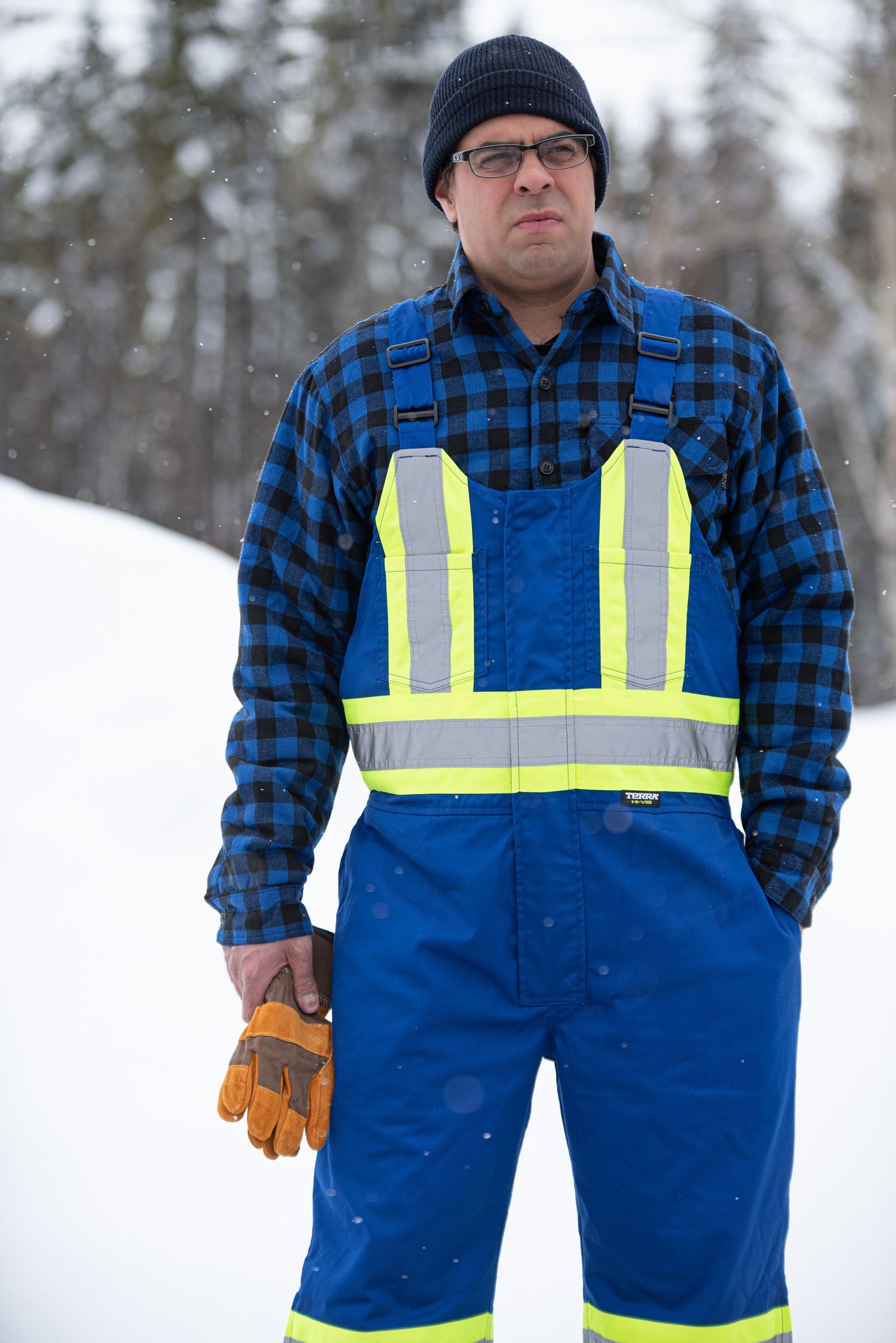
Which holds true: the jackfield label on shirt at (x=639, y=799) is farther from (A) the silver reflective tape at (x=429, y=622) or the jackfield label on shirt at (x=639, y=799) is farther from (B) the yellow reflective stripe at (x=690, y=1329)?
(B) the yellow reflective stripe at (x=690, y=1329)

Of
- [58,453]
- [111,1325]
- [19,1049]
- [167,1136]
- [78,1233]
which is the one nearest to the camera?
[111,1325]

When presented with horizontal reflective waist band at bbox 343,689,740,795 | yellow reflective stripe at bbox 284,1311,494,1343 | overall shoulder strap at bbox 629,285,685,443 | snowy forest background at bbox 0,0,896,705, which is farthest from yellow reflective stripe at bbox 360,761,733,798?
snowy forest background at bbox 0,0,896,705

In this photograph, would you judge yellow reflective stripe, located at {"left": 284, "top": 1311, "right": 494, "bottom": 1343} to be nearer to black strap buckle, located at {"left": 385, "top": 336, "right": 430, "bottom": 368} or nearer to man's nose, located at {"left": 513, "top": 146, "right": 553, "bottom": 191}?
black strap buckle, located at {"left": 385, "top": 336, "right": 430, "bottom": 368}

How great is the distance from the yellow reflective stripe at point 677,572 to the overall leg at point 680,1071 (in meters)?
0.21

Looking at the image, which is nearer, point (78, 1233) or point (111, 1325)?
point (111, 1325)

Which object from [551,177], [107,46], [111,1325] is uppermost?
[107,46]

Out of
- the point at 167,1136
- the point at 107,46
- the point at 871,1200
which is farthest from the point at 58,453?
the point at 871,1200

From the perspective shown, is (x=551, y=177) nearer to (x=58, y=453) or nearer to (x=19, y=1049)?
(x=19, y=1049)

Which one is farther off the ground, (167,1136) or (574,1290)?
(167,1136)

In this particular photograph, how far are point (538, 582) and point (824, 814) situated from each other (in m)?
0.49

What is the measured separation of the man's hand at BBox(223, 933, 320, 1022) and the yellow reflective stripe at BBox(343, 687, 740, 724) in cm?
33

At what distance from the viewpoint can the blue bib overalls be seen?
1353 mm

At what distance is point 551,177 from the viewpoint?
146 cm

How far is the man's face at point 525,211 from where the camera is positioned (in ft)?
4.79
